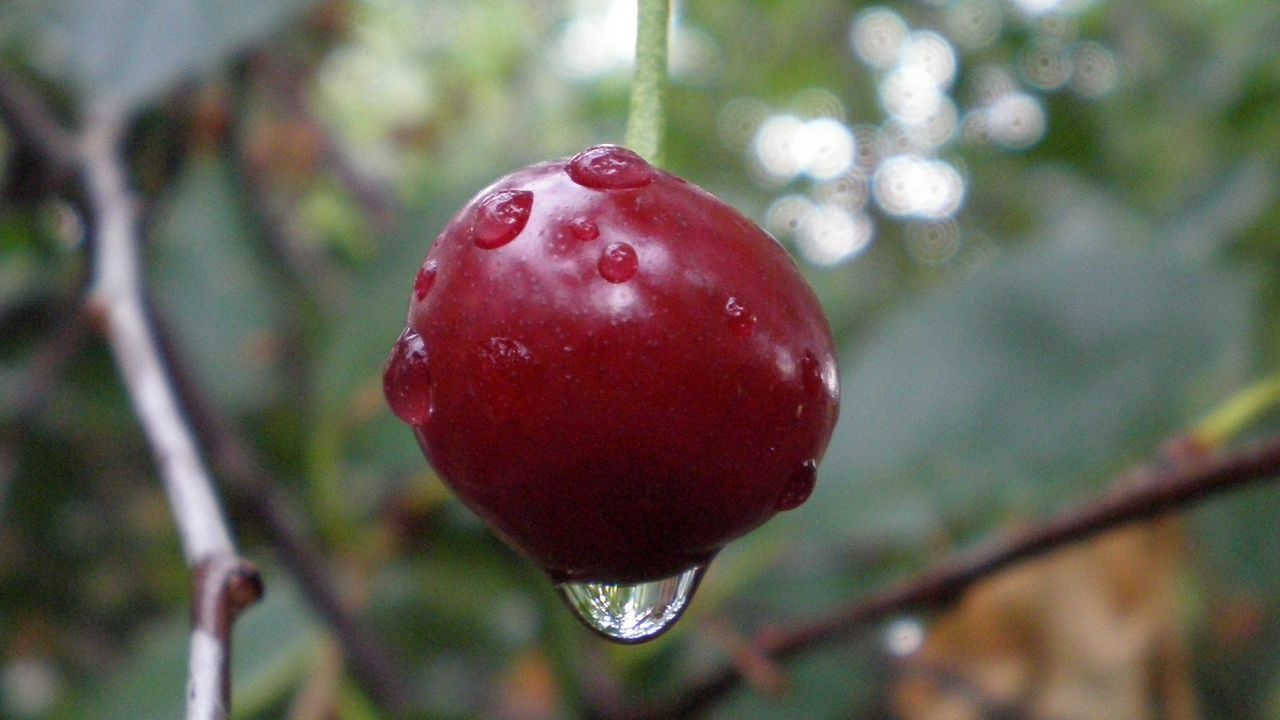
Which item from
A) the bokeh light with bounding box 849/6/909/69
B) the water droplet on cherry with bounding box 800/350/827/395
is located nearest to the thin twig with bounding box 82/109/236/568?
the water droplet on cherry with bounding box 800/350/827/395

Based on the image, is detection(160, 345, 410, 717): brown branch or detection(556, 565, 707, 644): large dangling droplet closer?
detection(556, 565, 707, 644): large dangling droplet

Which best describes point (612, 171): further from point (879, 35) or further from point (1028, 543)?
point (879, 35)

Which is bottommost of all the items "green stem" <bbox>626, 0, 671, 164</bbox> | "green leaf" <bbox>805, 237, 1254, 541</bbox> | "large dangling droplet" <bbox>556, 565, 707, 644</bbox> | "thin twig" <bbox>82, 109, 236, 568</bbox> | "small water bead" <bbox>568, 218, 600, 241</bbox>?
"green leaf" <bbox>805, 237, 1254, 541</bbox>

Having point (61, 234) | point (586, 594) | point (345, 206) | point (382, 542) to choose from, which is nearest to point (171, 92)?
point (61, 234)

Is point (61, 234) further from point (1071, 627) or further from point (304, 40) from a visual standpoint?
point (1071, 627)

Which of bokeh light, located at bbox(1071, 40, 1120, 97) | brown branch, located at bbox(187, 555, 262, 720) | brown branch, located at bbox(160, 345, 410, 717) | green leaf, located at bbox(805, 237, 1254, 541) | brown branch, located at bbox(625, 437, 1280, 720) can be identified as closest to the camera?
brown branch, located at bbox(187, 555, 262, 720)

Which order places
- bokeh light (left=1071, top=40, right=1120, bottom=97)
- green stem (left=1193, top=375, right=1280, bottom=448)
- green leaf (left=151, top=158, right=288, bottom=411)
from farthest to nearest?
1. bokeh light (left=1071, top=40, right=1120, bottom=97)
2. green leaf (left=151, top=158, right=288, bottom=411)
3. green stem (left=1193, top=375, right=1280, bottom=448)

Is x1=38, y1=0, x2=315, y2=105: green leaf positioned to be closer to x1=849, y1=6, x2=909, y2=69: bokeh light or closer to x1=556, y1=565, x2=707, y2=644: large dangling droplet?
x1=556, y1=565, x2=707, y2=644: large dangling droplet

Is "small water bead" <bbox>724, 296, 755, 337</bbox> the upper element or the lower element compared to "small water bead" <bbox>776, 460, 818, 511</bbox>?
upper
